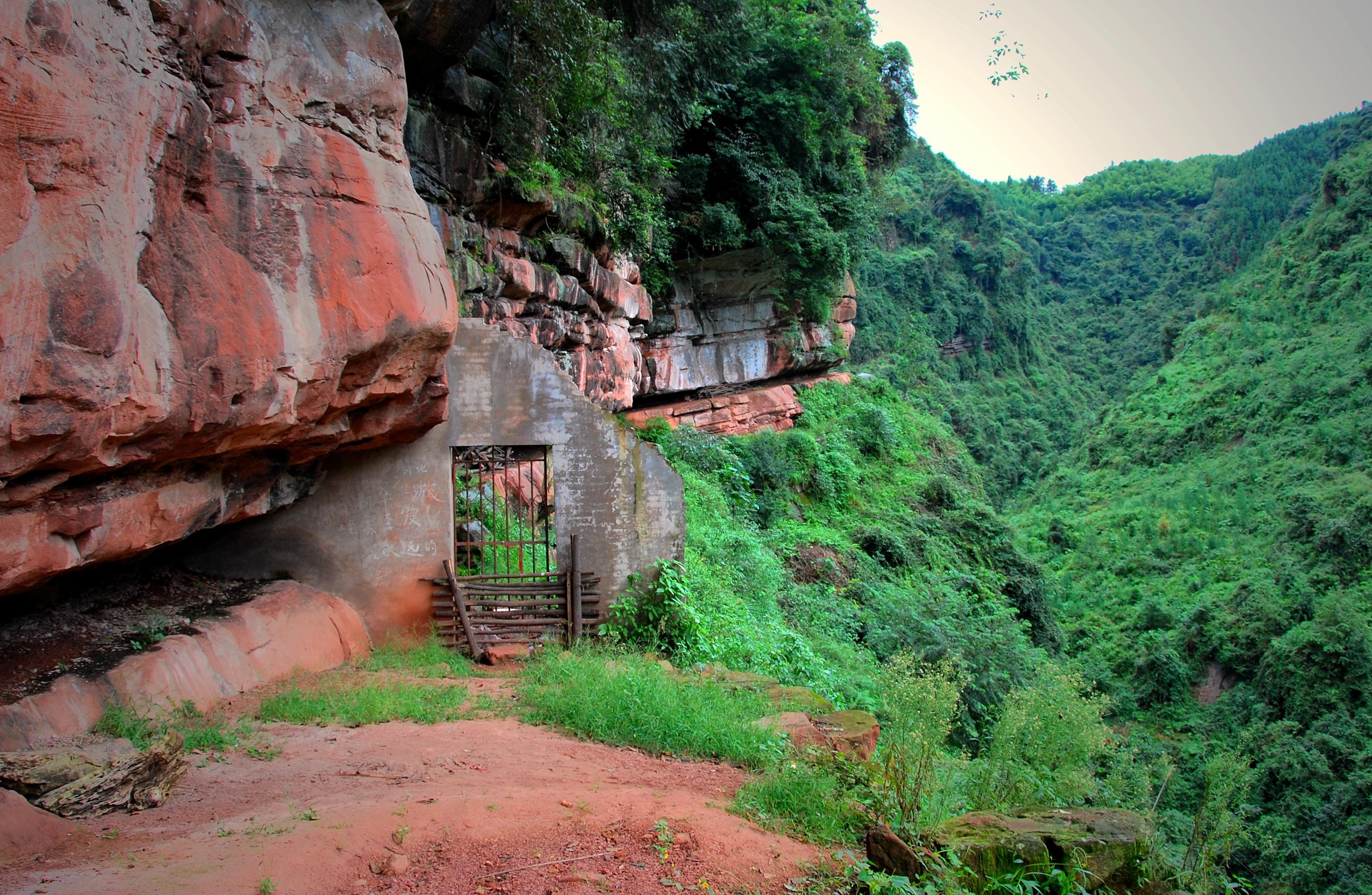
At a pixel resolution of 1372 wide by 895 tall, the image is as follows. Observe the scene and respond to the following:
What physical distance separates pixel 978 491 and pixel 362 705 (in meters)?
24.3

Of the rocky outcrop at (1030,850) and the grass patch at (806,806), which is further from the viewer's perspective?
the grass patch at (806,806)

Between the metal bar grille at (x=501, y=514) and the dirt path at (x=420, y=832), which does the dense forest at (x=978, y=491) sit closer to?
the dirt path at (x=420, y=832)

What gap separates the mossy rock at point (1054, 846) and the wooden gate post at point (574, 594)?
190 inches

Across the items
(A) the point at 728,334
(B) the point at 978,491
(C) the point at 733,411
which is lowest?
(B) the point at 978,491

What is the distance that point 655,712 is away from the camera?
5.99 m

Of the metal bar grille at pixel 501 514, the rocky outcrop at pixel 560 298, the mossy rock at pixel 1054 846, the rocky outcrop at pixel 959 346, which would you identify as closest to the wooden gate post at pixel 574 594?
the metal bar grille at pixel 501 514

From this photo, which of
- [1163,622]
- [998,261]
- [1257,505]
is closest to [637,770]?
[1163,622]

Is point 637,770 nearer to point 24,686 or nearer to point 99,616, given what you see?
point 24,686

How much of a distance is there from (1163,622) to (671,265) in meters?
16.6

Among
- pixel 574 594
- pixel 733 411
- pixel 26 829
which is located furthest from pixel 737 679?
pixel 733 411

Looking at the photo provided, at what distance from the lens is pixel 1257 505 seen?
1001 inches

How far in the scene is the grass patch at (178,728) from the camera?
16.1 ft

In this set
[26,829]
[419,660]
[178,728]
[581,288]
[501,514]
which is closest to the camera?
[26,829]

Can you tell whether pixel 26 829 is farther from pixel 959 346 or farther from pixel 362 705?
pixel 959 346
